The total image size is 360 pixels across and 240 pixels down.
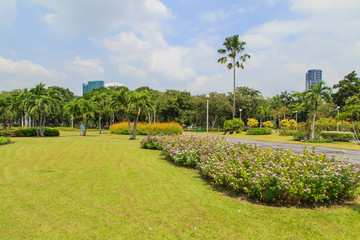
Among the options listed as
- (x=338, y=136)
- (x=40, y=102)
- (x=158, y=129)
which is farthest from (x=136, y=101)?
(x=338, y=136)

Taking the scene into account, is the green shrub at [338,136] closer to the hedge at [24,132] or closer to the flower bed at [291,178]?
the flower bed at [291,178]

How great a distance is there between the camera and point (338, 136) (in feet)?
83.6

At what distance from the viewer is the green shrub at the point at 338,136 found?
82.5 feet

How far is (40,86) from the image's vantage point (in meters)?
23.6

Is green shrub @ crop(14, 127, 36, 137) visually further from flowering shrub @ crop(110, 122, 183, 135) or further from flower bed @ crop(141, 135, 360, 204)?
flower bed @ crop(141, 135, 360, 204)

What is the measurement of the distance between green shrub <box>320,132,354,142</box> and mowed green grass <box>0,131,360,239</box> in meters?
25.0

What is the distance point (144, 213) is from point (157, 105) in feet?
152

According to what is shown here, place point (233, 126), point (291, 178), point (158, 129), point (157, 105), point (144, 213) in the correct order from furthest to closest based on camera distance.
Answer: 1. point (157, 105)
2. point (233, 126)
3. point (158, 129)
4. point (291, 178)
5. point (144, 213)

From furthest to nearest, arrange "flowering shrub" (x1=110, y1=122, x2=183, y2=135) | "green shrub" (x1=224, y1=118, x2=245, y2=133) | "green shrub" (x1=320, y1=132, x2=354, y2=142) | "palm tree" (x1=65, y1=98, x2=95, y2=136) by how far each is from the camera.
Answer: "green shrub" (x1=224, y1=118, x2=245, y2=133), "palm tree" (x1=65, y1=98, x2=95, y2=136), "flowering shrub" (x1=110, y1=122, x2=183, y2=135), "green shrub" (x1=320, y1=132, x2=354, y2=142)

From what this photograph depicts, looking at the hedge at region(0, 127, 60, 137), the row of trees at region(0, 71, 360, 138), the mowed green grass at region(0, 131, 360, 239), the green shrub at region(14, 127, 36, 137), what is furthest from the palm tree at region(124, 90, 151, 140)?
Result: the mowed green grass at region(0, 131, 360, 239)

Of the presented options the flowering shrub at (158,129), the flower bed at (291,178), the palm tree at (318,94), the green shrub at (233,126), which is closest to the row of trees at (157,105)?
the palm tree at (318,94)

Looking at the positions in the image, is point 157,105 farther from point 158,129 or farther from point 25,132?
point 25,132

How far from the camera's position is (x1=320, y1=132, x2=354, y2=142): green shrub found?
25141 millimetres

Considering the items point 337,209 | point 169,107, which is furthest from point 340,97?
point 337,209
